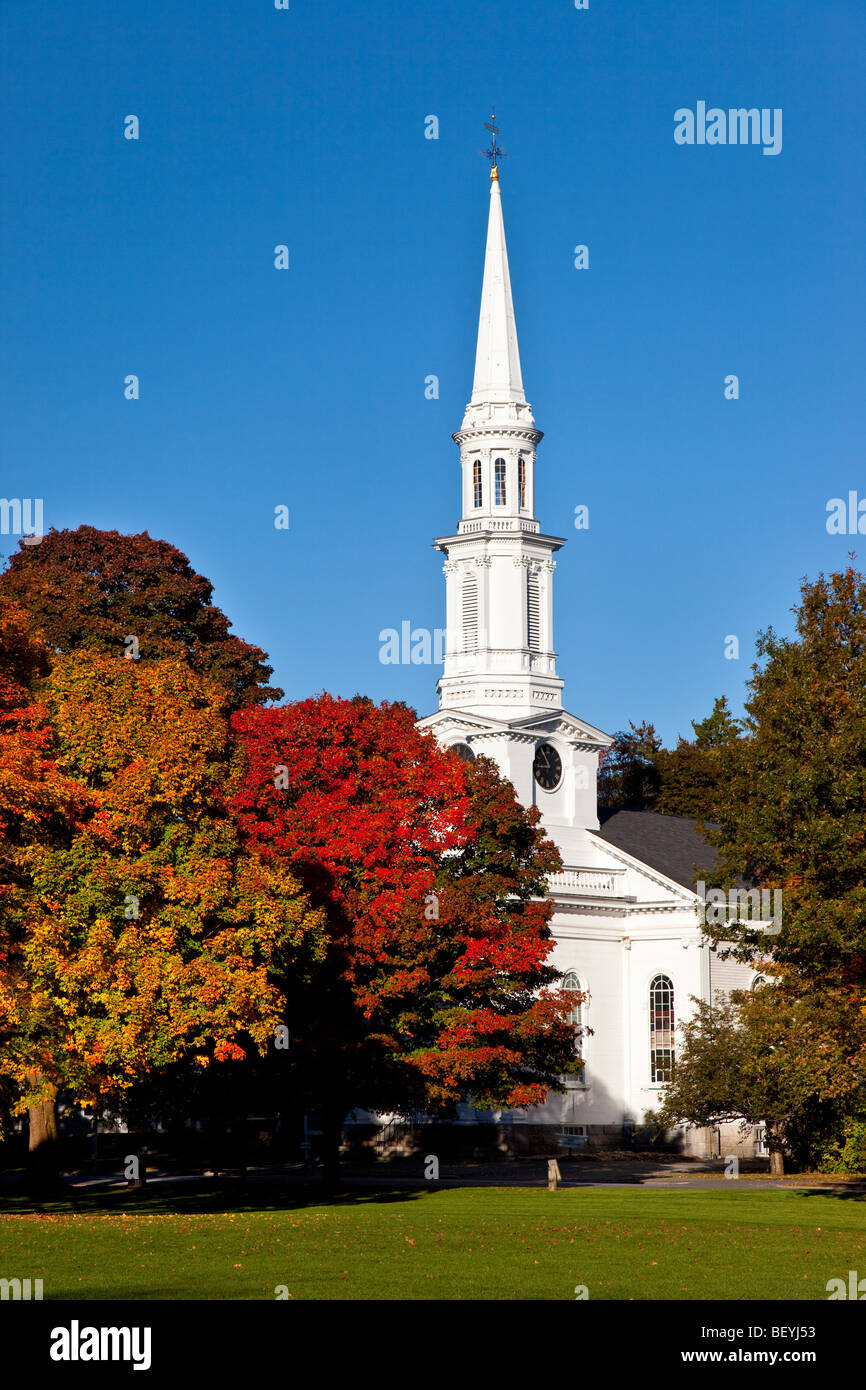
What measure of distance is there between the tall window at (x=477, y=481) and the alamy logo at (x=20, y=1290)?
2013 inches

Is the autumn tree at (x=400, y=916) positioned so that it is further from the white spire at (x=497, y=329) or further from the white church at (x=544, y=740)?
the white spire at (x=497, y=329)

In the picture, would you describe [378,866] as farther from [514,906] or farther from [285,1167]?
[285,1167]

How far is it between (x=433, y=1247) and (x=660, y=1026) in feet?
137

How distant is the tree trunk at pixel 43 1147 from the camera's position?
3928 centimetres

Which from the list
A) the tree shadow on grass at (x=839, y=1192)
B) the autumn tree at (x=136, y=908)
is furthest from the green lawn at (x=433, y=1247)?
the autumn tree at (x=136, y=908)

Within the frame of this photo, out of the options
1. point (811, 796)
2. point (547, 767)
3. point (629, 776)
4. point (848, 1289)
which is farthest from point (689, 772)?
point (848, 1289)

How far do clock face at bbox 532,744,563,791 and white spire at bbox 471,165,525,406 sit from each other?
534 inches

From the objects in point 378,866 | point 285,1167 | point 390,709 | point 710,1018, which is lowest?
point 285,1167

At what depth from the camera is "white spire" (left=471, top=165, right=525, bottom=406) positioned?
6969 centimetres

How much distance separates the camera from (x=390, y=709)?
4650 centimetres

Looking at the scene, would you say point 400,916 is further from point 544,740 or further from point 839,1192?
point 544,740

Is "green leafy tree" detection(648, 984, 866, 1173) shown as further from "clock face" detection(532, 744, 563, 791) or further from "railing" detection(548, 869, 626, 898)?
"clock face" detection(532, 744, 563, 791)
